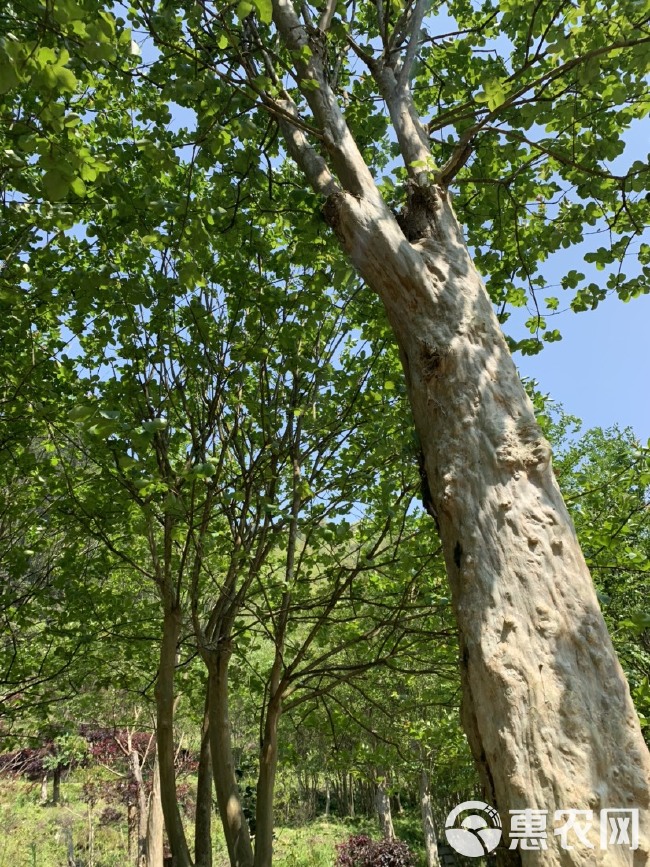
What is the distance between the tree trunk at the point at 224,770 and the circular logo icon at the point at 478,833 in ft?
10.5

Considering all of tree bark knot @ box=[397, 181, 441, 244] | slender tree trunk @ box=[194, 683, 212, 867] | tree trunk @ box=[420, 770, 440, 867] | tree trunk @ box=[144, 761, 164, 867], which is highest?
tree bark knot @ box=[397, 181, 441, 244]

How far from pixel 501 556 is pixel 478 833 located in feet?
2.57

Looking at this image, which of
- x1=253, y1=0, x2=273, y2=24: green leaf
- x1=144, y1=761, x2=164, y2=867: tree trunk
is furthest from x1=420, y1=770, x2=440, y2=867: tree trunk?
x1=253, y1=0, x2=273, y2=24: green leaf


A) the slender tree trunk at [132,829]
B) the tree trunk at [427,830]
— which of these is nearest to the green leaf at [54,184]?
the tree trunk at [427,830]

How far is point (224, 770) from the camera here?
459 cm

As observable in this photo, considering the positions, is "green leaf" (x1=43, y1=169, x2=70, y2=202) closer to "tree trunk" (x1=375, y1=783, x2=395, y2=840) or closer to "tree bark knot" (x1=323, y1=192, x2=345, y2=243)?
"tree bark knot" (x1=323, y1=192, x2=345, y2=243)

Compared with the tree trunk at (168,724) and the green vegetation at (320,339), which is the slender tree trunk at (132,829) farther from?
the tree trunk at (168,724)

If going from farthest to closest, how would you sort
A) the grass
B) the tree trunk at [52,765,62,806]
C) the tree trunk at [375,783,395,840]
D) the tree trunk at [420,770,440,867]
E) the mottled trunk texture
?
the tree trunk at [52,765,62,806]
the tree trunk at [375,783,395,840]
the tree trunk at [420,770,440,867]
the grass
the mottled trunk texture

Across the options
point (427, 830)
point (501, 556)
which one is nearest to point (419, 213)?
point (501, 556)

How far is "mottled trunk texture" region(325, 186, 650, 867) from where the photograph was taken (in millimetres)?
1372

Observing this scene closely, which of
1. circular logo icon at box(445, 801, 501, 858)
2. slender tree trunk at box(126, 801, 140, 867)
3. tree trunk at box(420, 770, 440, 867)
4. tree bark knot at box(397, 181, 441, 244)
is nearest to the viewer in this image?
circular logo icon at box(445, 801, 501, 858)

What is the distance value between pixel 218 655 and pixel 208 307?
114 inches

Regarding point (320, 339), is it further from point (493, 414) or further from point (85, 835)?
point (85, 835)

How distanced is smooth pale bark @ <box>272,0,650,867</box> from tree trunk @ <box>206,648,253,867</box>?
349 centimetres
